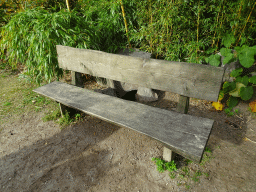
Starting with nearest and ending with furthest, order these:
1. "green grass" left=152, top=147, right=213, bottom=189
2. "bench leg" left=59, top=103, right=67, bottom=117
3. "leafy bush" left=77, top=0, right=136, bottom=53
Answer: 1. "green grass" left=152, top=147, right=213, bottom=189
2. "bench leg" left=59, top=103, right=67, bottom=117
3. "leafy bush" left=77, top=0, right=136, bottom=53

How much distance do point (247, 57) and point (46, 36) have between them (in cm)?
307

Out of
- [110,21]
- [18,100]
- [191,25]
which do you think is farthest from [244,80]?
[18,100]

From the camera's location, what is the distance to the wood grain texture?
140 cm

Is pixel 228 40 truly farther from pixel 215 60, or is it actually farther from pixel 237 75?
pixel 237 75

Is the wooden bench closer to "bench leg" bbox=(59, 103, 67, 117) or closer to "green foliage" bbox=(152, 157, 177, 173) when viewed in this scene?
"green foliage" bbox=(152, 157, 177, 173)

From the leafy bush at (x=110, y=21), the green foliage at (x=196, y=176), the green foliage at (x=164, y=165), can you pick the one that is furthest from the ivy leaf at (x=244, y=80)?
the leafy bush at (x=110, y=21)

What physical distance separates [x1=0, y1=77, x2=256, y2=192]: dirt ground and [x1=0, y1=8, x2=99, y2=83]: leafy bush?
42.9 inches

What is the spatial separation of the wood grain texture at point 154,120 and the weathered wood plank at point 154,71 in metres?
0.26

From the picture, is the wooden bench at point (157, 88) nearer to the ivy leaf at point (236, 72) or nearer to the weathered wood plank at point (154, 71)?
the weathered wood plank at point (154, 71)

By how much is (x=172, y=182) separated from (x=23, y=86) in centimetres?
363

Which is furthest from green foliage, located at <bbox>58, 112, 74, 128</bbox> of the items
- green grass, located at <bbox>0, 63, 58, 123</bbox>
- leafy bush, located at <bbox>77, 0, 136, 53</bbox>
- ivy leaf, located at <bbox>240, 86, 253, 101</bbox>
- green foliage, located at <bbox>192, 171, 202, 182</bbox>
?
ivy leaf, located at <bbox>240, 86, 253, 101</bbox>

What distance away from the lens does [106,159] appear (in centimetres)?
211

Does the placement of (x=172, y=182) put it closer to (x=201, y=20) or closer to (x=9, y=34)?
(x=201, y=20)

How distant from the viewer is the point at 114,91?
3.21 meters
